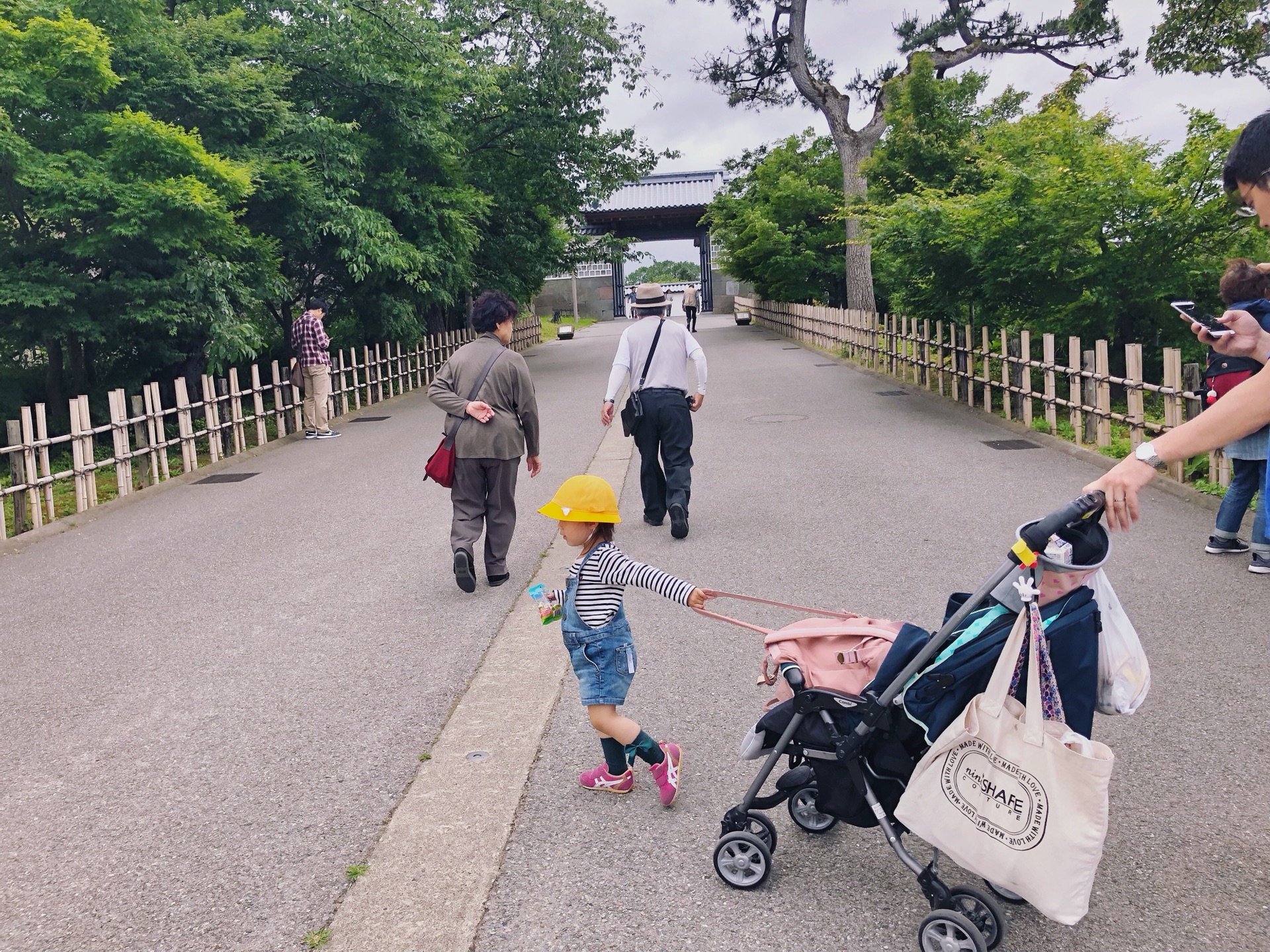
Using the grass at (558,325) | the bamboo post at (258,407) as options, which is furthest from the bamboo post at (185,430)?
the grass at (558,325)

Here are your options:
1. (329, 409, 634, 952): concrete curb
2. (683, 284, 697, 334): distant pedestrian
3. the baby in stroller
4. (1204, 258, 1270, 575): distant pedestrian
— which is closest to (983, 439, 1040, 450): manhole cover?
(1204, 258, 1270, 575): distant pedestrian

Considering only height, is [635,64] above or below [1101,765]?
above

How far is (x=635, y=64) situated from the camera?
84.6ft

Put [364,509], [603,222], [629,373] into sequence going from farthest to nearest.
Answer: [603,222]
[364,509]
[629,373]

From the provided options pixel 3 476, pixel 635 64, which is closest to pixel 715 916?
pixel 3 476

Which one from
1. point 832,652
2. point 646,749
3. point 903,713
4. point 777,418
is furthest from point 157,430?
point 903,713

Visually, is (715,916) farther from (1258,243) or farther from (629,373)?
(1258,243)

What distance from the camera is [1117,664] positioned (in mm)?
2830

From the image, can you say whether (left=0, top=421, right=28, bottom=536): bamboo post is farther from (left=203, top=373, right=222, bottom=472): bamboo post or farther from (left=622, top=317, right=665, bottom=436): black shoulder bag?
(left=622, top=317, right=665, bottom=436): black shoulder bag

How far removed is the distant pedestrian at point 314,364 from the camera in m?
15.7

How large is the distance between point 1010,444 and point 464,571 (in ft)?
24.0

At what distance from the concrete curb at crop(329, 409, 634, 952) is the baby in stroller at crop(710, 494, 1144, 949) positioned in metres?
0.80

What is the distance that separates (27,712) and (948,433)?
402 inches

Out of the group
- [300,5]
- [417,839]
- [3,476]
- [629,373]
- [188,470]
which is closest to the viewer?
[417,839]
